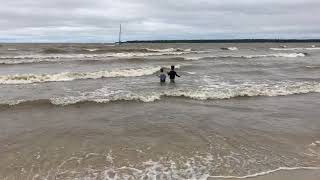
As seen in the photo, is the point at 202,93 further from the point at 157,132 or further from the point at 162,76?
the point at 157,132


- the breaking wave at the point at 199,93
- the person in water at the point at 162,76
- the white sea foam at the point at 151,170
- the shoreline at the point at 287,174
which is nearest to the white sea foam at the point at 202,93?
the breaking wave at the point at 199,93

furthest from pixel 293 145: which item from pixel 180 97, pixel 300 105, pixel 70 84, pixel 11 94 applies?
pixel 70 84

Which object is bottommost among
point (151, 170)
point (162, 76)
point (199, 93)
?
point (151, 170)

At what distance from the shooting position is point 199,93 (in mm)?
17000

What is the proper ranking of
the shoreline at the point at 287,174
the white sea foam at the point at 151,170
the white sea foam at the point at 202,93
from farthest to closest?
the white sea foam at the point at 202,93 < the white sea foam at the point at 151,170 < the shoreline at the point at 287,174

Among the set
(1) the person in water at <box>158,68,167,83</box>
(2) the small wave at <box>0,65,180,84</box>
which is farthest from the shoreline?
(2) the small wave at <box>0,65,180,84</box>

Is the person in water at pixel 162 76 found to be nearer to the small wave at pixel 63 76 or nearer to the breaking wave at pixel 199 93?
the breaking wave at pixel 199 93

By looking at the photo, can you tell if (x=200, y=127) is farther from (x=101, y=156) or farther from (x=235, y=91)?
(x=235, y=91)

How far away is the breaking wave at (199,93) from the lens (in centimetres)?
1561

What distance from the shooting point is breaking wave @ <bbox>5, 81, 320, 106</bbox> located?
15.6 m

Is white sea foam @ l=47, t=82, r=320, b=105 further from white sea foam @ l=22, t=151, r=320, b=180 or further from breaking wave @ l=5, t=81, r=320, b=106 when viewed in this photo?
white sea foam @ l=22, t=151, r=320, b=180

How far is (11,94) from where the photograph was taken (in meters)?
17.4

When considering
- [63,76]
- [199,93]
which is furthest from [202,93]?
[63,76]

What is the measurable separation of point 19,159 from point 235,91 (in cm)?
1115
